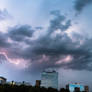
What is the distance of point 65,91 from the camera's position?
147000mm

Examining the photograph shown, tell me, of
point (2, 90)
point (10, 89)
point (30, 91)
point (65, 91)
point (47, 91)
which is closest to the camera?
point (2, 90)

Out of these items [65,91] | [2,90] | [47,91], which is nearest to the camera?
[2,90]

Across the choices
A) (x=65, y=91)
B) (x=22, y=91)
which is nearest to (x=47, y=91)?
(x=22, y=91)

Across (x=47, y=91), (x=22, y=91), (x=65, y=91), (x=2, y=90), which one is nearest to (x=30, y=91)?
(x=22, y=91)

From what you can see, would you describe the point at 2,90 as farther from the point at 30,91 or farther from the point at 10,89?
the point at 30,91

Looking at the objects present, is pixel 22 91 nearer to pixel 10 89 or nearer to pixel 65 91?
pixel 10 89

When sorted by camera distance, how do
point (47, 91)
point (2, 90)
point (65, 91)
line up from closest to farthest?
point (2, 90) → point (47, 91) → point (65, 91)

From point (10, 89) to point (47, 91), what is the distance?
36812 mm

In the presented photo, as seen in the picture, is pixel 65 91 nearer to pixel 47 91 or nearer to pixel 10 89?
pixel 47 91

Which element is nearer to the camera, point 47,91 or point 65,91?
point 47,91

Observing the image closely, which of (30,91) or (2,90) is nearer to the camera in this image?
(2,90)

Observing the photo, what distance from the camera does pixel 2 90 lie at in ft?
254

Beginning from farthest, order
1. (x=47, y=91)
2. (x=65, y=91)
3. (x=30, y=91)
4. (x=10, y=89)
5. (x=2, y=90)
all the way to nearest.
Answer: (x=65, y=91), (x=47, y=91), (x=30, y=91), (x=10, y=89), (x=2, y=90)

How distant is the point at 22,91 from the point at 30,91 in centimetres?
590
